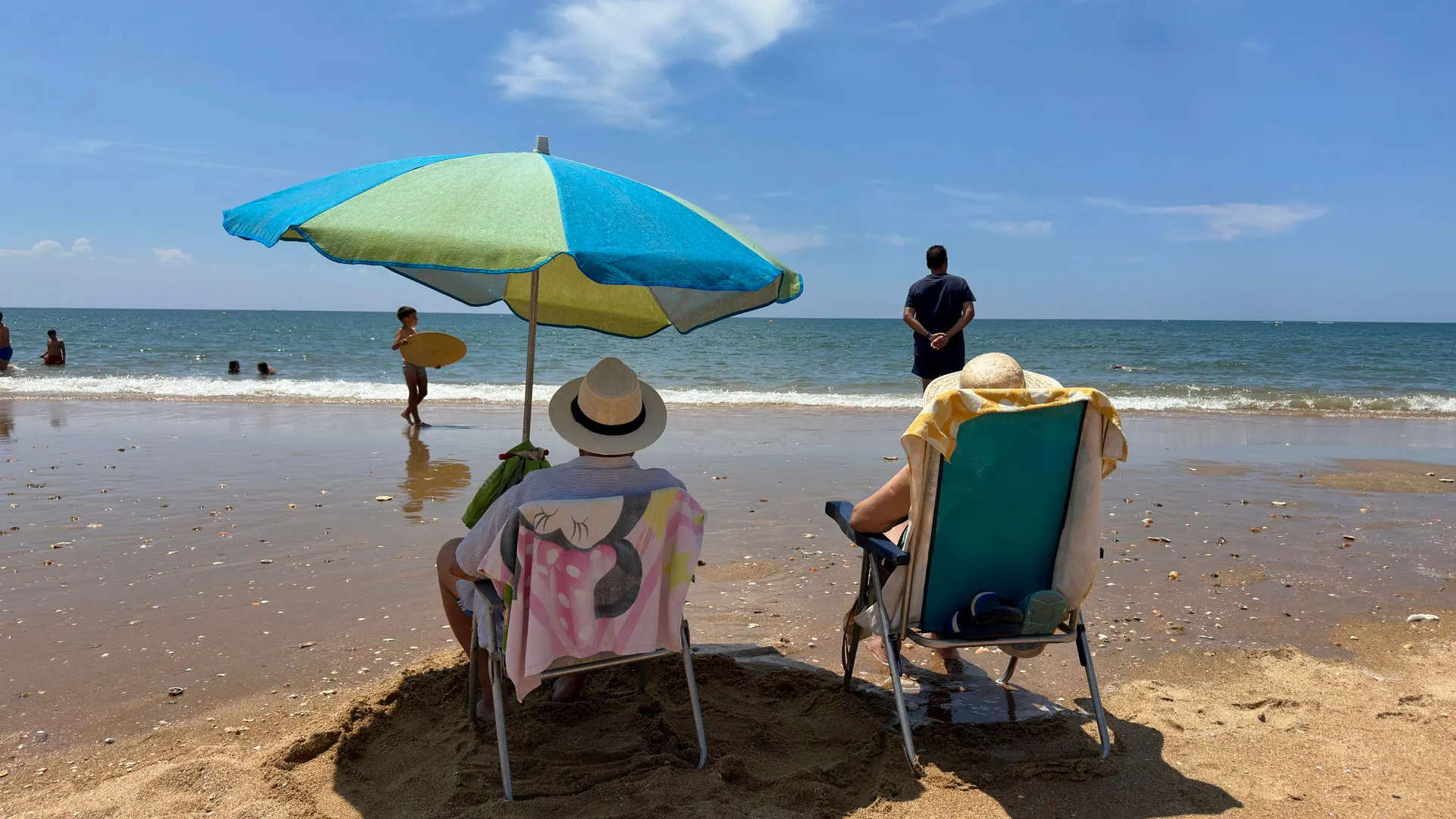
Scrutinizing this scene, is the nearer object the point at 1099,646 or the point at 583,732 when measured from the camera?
the point at 583,732

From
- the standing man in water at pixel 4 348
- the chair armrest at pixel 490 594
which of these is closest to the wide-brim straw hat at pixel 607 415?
the chair armrest at pixel 490 594

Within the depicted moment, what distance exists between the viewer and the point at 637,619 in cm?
307

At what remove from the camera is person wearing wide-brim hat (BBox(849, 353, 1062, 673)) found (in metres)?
3.12

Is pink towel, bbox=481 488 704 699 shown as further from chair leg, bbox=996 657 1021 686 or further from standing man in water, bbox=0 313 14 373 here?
standing man in water, bbox=0 313 14 373

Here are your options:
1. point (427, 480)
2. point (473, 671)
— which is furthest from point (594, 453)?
point (427, 480)

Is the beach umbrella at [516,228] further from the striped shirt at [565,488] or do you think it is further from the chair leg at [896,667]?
the chair leg at [896,667]

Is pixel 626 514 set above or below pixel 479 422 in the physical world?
above

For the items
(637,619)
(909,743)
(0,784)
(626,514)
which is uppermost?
(626,514)

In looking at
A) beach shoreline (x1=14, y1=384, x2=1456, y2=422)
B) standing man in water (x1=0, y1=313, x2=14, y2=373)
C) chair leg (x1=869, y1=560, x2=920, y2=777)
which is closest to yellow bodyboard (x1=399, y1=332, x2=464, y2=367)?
chair leg (x1=869, y1=560, x2=920, y2=777)

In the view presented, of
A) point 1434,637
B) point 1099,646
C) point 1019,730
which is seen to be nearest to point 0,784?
point 1019,730

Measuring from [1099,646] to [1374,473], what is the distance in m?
6.69

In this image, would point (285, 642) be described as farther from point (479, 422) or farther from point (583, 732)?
point (479, 422)

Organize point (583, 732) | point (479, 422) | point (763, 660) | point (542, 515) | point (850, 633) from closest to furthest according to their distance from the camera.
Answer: point (542, 515) < point (583, 732) < point (850, 633) < point (763, 660) < point (479, 422)

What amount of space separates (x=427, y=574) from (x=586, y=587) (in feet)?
8.93
